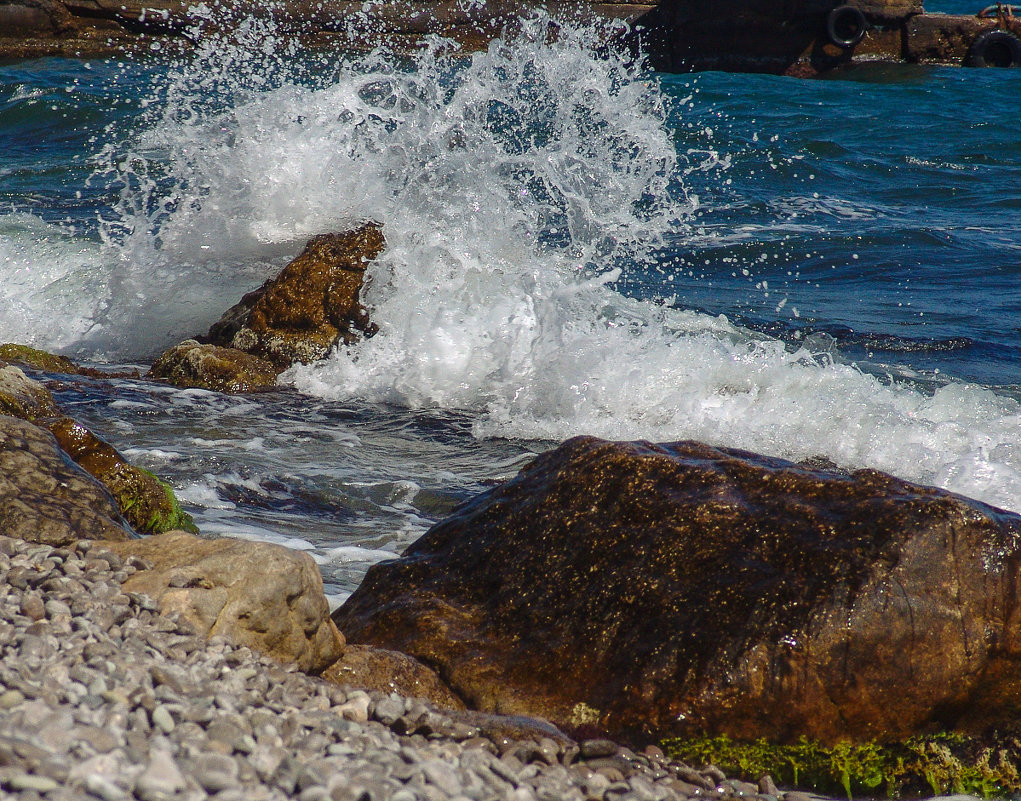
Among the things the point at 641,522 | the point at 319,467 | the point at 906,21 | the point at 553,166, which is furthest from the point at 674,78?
the point at 641,522

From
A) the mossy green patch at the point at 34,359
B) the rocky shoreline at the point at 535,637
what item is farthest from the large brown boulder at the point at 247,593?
the mossy green patch at the point at 34,359

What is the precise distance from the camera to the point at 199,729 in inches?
74.9

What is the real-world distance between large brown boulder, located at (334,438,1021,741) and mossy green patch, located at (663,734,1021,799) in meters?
0.04

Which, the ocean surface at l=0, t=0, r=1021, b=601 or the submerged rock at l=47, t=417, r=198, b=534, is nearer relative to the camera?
the submerged rock at l=47, t=417, r=198, b=534

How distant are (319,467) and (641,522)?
2416 mm

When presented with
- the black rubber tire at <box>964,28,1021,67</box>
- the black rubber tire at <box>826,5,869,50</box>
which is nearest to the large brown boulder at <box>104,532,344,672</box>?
the black rubber tire at <box>826,5,869,50</box>

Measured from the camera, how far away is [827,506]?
2900 millimetres

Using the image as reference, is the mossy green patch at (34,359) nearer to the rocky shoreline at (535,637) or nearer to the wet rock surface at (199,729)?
the rocky shoreline at (535,637)

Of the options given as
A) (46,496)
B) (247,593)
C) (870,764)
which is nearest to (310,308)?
(46,496)

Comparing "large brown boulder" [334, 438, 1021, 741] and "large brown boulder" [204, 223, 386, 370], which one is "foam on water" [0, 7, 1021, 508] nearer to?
"large brown boulder" [204, 223, 386, 370]

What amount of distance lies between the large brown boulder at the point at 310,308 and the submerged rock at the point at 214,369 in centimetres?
18

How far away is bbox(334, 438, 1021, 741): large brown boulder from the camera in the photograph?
8.56 feet

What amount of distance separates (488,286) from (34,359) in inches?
117

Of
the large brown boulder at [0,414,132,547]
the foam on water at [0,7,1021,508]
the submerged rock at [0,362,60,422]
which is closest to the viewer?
the large brown boulder at [0,414,132,547]
